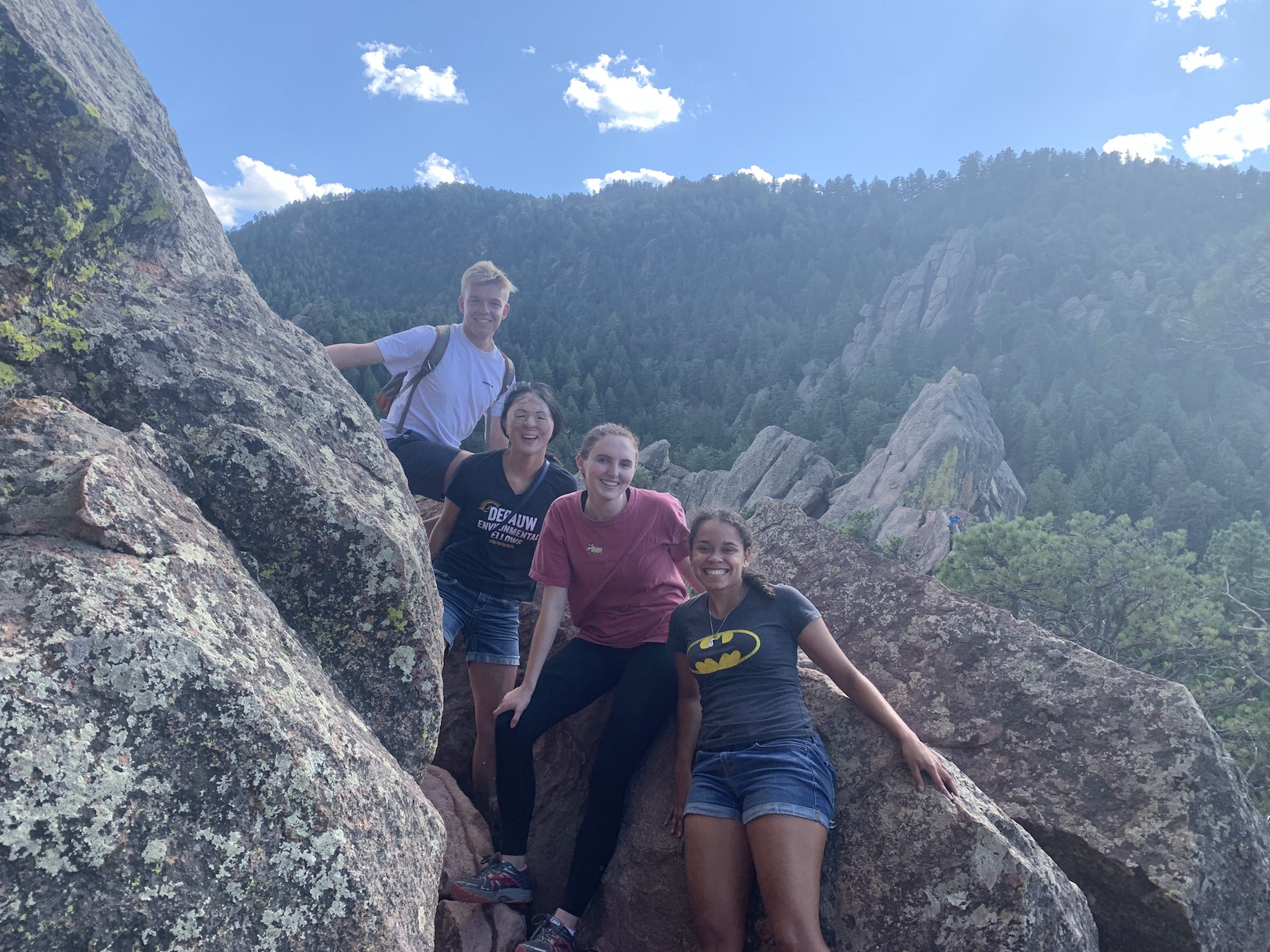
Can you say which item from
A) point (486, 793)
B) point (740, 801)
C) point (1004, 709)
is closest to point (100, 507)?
point (740, 801)

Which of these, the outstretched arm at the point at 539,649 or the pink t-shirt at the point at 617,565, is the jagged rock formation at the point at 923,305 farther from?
the outstretched arm at the point at 539,649

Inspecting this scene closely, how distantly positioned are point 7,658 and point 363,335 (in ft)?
213

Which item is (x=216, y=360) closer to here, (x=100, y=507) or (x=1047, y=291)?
(x=100, y=507)

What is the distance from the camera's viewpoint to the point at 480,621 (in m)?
4.59

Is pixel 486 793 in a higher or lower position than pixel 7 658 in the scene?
lower

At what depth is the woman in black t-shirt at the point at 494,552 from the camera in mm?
4562

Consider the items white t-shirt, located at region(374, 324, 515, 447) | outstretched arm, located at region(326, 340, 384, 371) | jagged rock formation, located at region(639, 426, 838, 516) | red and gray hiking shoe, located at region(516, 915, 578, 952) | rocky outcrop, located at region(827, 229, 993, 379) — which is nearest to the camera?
red and gray hiking shoe, located at region(516, 915, 578, 952)

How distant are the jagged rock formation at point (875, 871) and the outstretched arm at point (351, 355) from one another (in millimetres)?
2990

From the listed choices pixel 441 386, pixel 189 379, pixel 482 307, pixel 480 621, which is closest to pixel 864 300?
pixel 482 307

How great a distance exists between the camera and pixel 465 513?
470cm

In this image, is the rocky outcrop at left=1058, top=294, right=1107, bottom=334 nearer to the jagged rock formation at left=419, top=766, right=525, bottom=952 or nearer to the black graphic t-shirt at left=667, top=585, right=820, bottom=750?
the black graphic t-shirt at left=667, top=585, right=820, bottom=750

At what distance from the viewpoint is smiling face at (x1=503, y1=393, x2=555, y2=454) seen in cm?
457

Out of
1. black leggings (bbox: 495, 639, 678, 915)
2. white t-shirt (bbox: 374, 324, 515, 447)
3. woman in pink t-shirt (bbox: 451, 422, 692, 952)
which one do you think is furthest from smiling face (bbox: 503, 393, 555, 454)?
black leggings (bbox: 495, 639, 678, 915)

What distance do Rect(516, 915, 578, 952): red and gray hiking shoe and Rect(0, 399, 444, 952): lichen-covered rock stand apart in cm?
114
